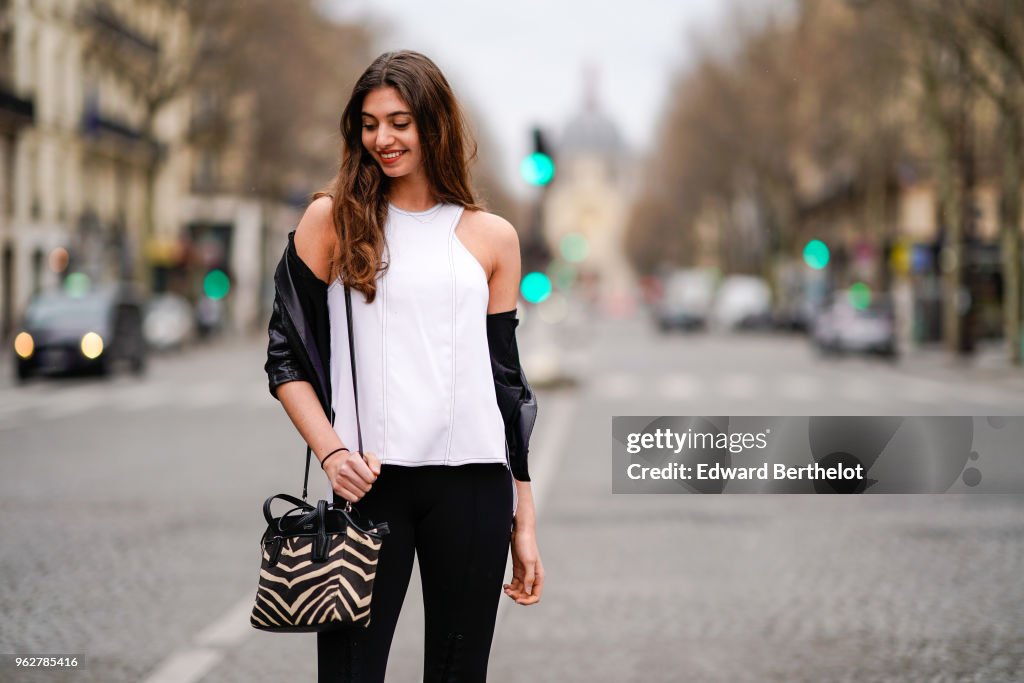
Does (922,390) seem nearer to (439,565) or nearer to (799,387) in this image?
(799,387)

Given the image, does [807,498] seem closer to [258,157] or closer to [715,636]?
[715,636]

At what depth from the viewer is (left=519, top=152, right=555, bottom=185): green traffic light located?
66.9 ft

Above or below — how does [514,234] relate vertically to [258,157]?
below

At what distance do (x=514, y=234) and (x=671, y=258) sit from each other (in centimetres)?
13176

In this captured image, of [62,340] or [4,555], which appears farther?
[62,340]

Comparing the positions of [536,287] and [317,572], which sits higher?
[536,287]

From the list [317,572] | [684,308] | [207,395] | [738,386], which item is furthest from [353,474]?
[684,308]

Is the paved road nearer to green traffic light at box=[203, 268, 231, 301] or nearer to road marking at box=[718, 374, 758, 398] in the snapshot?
road marking at box=[718, 374, 758, 398]

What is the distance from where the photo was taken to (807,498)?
12.2m

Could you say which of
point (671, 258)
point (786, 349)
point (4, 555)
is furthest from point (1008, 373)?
point (671, 258)

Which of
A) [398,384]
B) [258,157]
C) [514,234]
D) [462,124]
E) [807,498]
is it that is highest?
Result: [258,157]

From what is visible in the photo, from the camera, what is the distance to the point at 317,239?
10.5 ft

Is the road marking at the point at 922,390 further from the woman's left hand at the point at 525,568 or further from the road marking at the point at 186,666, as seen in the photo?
the woman's left hand at the point at 525,568

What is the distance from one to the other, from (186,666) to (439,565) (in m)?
3.05
